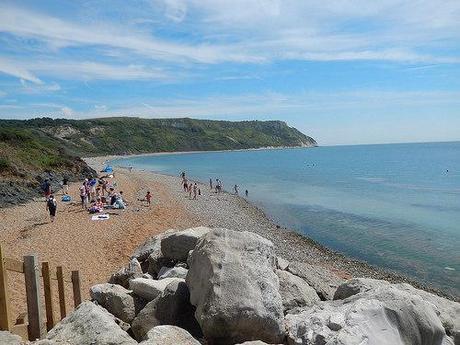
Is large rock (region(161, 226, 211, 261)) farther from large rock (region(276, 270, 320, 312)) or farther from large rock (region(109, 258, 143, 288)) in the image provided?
large rock (region(276, 270, 320, 312))

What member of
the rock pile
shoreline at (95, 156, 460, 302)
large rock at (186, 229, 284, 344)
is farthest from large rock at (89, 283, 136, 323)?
shoreline at (95, 156, 460, 302)

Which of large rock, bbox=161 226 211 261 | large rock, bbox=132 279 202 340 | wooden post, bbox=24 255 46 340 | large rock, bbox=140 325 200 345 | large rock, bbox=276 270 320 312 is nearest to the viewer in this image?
large rock, bbox=140 325 200 345

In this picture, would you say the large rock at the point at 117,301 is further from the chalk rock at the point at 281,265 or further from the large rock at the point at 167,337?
the chalk rock at the point at 281,265

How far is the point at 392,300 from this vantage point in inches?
248

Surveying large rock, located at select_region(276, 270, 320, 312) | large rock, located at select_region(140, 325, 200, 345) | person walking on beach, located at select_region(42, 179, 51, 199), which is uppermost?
large rock, located at select_region(140, 325, 200, 345)

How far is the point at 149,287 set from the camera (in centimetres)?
793

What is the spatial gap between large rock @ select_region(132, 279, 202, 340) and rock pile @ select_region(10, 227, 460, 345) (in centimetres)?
1

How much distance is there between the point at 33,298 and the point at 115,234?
17.4 metres

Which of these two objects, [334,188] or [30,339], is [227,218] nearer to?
[30,339]

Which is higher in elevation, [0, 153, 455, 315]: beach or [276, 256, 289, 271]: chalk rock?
[276, 256, 289, 271]: chalk rock

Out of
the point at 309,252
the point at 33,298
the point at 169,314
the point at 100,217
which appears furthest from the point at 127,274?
the point at 100,217

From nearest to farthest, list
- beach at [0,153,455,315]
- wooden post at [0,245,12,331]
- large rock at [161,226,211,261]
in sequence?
wooden post at [0,245,12,331], large rock at [161,226,211,261], beach at [0,153,455,315]

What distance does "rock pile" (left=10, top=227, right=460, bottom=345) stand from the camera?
5816 millimetres

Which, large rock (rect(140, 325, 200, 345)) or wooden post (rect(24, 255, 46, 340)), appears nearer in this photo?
large rock (rect(140, 325, 200, 345))
